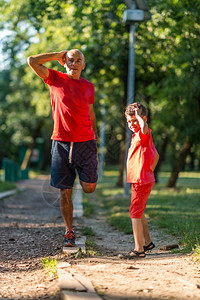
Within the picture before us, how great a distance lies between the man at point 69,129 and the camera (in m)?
5.22

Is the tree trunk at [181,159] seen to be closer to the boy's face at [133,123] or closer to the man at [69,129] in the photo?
the boy's face at [133,123]

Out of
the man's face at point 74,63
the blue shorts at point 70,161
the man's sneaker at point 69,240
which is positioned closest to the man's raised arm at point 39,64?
the man's face at point 74,63

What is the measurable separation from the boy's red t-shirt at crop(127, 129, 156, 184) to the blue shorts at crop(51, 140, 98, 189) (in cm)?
42

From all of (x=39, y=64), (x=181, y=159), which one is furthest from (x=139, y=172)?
(x=181, y=159)

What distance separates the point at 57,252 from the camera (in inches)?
210

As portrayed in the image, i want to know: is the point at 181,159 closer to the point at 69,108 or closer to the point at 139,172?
the point at 139,172

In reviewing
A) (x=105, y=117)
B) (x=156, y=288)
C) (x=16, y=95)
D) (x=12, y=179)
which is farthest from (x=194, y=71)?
(x=16, y=95)

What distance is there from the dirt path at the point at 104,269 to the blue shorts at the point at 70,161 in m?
0.78

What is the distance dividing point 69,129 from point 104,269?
5.14 ft

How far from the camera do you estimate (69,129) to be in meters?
5.22

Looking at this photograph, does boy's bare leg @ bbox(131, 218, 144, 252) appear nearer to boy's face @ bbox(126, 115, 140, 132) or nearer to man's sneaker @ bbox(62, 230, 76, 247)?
man's sneaker @ bbox(62, 230, 76, 247)

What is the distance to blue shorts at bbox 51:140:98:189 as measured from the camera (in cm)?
527

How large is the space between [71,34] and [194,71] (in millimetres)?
4916

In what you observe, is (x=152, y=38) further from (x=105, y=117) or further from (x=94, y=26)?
(x=105, y=117)
